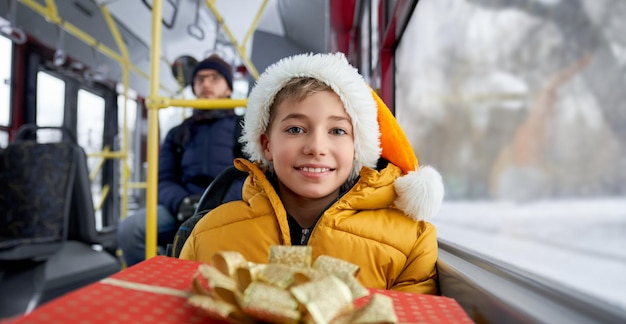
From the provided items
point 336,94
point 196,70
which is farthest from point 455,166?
point 196,70

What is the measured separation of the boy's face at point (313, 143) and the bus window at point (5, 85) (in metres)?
3.52

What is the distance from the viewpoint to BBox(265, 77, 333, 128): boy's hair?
801mm

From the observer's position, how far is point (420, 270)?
71 centimetres

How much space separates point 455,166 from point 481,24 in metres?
0.39

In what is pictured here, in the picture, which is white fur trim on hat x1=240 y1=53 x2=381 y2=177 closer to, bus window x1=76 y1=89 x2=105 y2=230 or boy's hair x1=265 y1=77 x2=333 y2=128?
boy's hair x1=265 y1=77 x2=333 y2=128

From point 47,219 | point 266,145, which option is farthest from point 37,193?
point 266,145

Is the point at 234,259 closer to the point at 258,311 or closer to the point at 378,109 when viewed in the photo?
the point at 258,311

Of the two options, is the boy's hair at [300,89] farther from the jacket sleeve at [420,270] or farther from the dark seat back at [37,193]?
the dark seat back at [37,193]

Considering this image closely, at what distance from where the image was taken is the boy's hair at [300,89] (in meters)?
0.80

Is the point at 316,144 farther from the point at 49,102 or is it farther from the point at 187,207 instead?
the point at 49,102

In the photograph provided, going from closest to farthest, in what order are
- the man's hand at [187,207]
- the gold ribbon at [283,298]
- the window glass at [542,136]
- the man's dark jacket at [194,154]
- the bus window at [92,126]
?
the gold ribbon at [283,298], the window glass at [542,136], the man's hand at [187,207], the man's dark jacket at [194,154], the bus window at [92,126]

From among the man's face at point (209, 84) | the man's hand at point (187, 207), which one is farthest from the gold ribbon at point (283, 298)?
the man's face at point (209, 84)

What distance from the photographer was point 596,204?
Result: 0.48 meters

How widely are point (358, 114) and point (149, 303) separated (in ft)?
1.85
